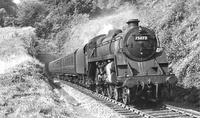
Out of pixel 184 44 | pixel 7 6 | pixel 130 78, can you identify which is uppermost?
pixel 7 6

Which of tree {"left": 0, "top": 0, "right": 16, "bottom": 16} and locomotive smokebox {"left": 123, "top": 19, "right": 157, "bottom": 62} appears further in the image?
tree {"left": 0, "top": 0, "right": 16, "bottom": 16}

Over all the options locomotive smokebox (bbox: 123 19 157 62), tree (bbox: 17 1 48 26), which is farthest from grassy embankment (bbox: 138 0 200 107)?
tree (bbox: 17 1 48 26)

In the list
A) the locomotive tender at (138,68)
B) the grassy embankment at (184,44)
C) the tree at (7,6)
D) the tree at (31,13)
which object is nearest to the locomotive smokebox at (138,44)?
the locomotive tender at (138,68)

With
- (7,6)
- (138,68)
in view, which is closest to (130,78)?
(138,68)

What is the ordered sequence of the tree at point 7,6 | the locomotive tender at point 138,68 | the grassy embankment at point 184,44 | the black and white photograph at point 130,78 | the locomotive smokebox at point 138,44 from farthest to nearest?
the tree at point 7,6
the grassy embankment at point 184,44
the locomotive smokebox at point 138,44
the locomotive tender at point 138,68
the black and white photograph at point 130,78

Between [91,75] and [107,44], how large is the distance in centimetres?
319

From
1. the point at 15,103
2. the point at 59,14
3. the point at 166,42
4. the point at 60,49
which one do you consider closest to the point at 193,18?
the point at 166,42

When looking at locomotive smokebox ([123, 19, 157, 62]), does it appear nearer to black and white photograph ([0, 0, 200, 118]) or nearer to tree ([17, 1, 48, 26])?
black and white photograph ([0, 0, 200, 118])

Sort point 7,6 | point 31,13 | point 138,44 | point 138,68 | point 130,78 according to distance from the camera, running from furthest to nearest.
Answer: point 7,6 → point 31,13 → point 138,44 → point 138,68 → point 130,78

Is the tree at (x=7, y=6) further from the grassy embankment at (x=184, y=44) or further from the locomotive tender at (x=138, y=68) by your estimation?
the locomotive tender at (x=138, y=68)

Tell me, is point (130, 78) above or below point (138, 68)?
below

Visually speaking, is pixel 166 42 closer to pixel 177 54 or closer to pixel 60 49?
pixel 177 54

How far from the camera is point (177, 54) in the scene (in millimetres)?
12203

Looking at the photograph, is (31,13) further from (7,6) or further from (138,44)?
(138,44)
